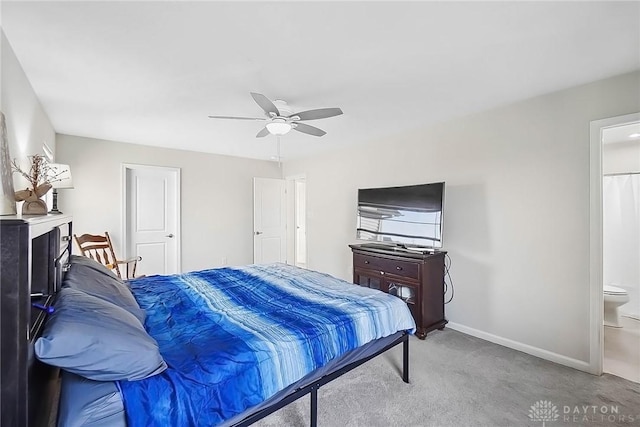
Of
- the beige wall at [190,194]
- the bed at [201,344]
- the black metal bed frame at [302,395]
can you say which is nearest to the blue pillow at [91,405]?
the bed at [201,344]

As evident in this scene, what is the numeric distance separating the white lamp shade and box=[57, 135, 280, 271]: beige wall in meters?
1.94

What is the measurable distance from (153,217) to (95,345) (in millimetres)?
4054

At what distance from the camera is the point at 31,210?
168 cm

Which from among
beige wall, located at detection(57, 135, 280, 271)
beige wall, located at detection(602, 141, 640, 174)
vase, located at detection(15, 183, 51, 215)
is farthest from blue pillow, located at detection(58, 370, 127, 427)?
beige wall, located at detection(602, 141, 640, 174)

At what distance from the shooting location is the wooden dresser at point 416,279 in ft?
9.87

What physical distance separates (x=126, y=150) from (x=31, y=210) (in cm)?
308

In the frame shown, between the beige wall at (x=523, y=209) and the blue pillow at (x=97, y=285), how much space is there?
3102mm

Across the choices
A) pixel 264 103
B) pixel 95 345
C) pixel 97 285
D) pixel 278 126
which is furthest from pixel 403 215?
pixel 95 345

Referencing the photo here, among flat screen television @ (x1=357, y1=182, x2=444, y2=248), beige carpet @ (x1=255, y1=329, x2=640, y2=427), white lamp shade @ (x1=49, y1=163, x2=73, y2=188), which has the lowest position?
beige carpet @ (x1=255, y1=329, x2=640, y2=427)

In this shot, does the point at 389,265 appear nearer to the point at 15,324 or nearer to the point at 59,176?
the point at 15,324

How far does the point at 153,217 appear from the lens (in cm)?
462

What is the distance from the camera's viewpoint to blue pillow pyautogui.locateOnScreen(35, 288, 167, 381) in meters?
0.98

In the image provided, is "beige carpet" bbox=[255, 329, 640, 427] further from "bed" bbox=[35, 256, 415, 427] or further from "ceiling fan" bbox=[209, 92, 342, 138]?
"ceiling fan" bbox=[209, 92, 342, 138]

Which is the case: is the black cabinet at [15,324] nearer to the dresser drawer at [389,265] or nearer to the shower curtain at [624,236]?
the dresser drawer at [389,265]
